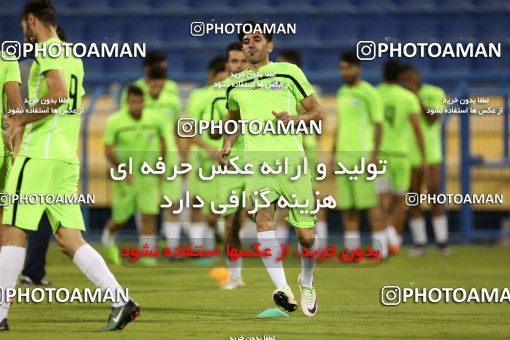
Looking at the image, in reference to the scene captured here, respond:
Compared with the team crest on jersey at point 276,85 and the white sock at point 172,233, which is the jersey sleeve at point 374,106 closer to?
the white sock at point 172,233

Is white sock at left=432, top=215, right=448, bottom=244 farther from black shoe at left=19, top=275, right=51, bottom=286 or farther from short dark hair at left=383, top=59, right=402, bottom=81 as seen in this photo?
black shoe at left=19, top=275, right=51, bottom=286

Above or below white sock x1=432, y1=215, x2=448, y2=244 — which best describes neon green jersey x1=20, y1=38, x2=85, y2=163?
above

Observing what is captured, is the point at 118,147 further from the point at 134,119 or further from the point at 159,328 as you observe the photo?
the point at 159,328

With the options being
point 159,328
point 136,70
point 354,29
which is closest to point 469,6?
point 354,29

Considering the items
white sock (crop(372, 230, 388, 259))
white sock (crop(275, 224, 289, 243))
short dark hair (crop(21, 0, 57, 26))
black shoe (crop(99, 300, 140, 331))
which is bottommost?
black shoe (crop(99, 300, 140, 331))

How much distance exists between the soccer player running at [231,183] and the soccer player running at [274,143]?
2.13 meters

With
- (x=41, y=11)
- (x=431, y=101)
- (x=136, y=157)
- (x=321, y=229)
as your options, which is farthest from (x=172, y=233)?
(x=41, y=11)

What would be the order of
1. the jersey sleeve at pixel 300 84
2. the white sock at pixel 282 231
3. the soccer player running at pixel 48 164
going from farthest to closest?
the white sock at pixel 282 231, the jersey sleeve at pixel 300 84, the soccer player running at pixel 48 164

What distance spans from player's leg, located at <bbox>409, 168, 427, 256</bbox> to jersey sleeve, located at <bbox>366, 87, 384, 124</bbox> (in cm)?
196

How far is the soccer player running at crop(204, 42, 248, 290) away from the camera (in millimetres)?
11711

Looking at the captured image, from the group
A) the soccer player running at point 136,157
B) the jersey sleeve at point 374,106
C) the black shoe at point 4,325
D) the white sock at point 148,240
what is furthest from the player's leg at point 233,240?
the black shoe at point 4,325

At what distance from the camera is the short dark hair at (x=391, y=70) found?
53.3ft

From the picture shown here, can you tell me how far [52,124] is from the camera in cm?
817

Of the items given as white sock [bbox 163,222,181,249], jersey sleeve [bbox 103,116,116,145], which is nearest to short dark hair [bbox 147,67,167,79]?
jersey sleeve [bbox 103,116,116,145]
